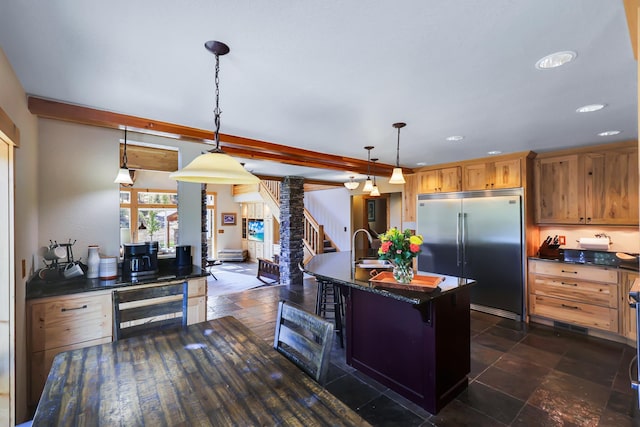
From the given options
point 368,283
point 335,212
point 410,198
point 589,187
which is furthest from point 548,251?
point 335,212

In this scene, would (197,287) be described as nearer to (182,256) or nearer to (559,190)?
(182,256)

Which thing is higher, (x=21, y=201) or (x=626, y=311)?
(x=21, y=201)

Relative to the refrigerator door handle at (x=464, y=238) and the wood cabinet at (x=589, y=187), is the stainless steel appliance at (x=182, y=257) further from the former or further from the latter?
the wood cabinet at (x=589, y=187)

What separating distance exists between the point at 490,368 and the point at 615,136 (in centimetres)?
285

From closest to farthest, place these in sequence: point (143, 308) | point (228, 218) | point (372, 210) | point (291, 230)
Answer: point (143, 308) < point (291, 230) < point (372, 210) < point (228, 218)

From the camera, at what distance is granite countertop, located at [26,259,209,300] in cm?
216

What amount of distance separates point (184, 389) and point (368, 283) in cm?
154

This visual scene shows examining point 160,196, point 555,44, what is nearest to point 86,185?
point 555,44

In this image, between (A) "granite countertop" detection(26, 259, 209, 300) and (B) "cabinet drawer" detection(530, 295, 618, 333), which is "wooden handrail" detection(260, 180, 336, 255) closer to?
(B) "cabinet drawer" detection(530, 295, 618, 333)

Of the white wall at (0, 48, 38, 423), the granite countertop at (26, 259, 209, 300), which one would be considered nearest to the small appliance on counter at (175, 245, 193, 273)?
the granite countertop at (26, 259, 209, 300)

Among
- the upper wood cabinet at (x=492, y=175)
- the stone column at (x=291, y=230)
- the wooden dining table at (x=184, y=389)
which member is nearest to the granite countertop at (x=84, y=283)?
the wooden dining table at (x=184, y=389)

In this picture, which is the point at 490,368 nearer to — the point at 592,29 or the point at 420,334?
the point at 420,334

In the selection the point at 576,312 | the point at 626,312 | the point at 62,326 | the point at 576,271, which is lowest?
the point at 576,312

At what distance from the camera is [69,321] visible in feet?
7.22
